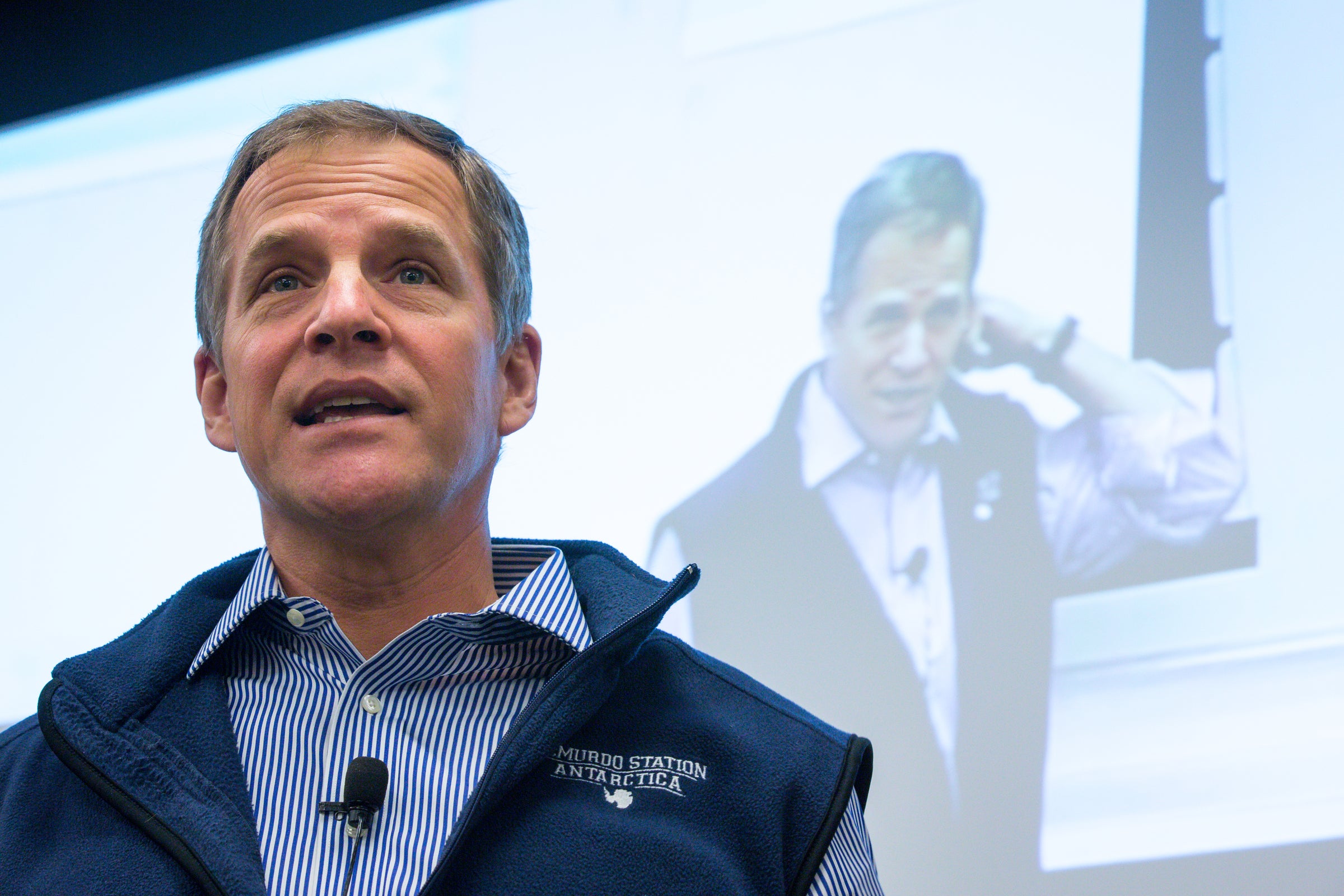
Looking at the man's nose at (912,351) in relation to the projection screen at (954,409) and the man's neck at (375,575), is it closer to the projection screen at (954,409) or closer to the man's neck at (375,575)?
the projection screen at (954,409)

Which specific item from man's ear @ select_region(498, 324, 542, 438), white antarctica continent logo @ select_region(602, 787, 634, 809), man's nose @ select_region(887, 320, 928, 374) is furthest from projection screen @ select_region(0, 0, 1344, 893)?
white antarctica continent logo @ select_region(602, 787, 634, 809)

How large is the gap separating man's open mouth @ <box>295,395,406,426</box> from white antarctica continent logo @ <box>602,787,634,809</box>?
444 millimetres

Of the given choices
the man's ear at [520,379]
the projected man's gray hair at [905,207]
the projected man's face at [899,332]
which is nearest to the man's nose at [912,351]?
the projected man's face at [899,332]

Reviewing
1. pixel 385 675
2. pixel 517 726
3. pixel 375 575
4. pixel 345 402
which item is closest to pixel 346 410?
pixel 345 402

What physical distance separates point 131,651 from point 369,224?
1.71 feet

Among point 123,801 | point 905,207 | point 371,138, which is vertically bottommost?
point 123,801

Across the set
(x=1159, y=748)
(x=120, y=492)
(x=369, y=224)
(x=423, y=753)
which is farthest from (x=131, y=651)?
(x=120, y=492)

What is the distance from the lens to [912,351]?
1.93m

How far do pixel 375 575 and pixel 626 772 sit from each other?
1.18 feet

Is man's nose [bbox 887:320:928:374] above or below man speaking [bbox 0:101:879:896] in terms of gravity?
above

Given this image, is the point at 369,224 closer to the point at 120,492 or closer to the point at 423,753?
the point at 423,753

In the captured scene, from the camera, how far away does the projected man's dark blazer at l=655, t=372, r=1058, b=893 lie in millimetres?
1688

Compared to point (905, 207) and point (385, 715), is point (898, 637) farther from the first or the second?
point (385, 715)

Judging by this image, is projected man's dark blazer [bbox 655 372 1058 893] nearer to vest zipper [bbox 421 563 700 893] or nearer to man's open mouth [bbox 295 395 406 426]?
vest zipper [bbox 421 563 700 893]
